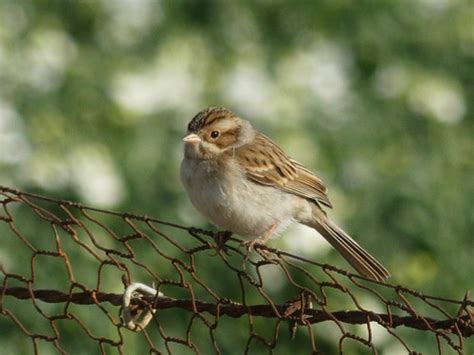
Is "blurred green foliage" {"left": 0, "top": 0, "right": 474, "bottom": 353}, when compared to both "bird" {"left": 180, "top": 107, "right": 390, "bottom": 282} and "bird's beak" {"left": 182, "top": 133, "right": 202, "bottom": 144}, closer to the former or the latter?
"bird" {"left": 180, "top": 107, "right": 390, "bottom": 282}

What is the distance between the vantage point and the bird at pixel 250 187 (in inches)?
205

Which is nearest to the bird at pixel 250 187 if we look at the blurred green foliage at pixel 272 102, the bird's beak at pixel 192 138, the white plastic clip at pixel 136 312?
the bird's beak at pixel 192 138

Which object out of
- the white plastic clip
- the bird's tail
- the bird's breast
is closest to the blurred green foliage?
the bird's tail

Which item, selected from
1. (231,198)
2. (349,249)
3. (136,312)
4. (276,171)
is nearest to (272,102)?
(276,171)

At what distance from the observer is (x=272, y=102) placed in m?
7.48

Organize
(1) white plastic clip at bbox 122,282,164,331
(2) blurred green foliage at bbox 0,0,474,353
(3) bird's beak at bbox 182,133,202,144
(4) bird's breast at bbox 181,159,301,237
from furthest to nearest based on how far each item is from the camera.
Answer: (2) blurred green foliage at bbox 0,0,474,353
(3) bird's beak at bbox 182,133,202,144
(4) bird's breast at bbox 181,159,301,237
(1) white plastic clip at bbox 122,282,164,331

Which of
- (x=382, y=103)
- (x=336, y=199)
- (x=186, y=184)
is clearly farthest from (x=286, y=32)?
(x=186, y=184)

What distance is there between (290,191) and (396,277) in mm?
786

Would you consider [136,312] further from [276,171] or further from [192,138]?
[276,171]

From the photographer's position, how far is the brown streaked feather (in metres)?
5.51

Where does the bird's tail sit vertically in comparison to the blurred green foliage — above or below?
below

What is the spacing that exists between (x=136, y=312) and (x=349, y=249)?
1870 mm

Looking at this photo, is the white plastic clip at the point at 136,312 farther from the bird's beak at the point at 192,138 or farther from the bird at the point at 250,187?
the bird's beak at the point at 192,138

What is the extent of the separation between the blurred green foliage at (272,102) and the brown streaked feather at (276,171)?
500 millimetres
